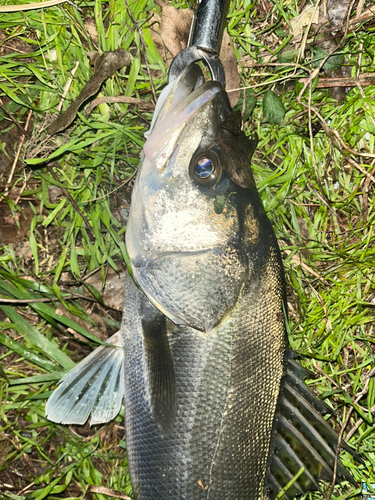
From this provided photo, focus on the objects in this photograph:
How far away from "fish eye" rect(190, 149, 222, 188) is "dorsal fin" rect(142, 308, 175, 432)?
860 mm

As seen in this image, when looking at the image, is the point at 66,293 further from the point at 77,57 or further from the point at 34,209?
the point at 77,57

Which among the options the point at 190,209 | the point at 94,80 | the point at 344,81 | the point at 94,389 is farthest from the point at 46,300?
the point at 344,81

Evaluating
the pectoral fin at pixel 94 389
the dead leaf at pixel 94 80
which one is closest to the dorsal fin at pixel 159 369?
the pectoral fin at pixel 94 389

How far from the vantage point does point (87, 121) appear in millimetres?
2930

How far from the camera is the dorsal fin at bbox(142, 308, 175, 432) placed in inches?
97.8

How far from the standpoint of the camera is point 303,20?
3.36m

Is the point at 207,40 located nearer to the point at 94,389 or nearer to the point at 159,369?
the point at 159,369

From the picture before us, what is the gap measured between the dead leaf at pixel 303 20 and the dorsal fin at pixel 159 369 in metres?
2.46

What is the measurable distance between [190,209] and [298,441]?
1.64 metres

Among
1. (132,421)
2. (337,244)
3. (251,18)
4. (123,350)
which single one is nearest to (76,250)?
(123,350)

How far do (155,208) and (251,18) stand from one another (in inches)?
79.7

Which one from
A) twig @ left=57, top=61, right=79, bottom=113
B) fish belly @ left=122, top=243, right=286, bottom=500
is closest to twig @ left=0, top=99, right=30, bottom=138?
twig @ left=57, top=61, right=79, bottom=113

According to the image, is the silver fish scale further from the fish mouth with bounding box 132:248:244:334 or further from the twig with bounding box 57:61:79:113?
the twig with bounding box 57:61:79:113

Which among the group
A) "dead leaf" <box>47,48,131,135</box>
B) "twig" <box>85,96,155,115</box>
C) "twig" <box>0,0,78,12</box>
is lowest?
"twig" <box>85,96,155,115</box>
